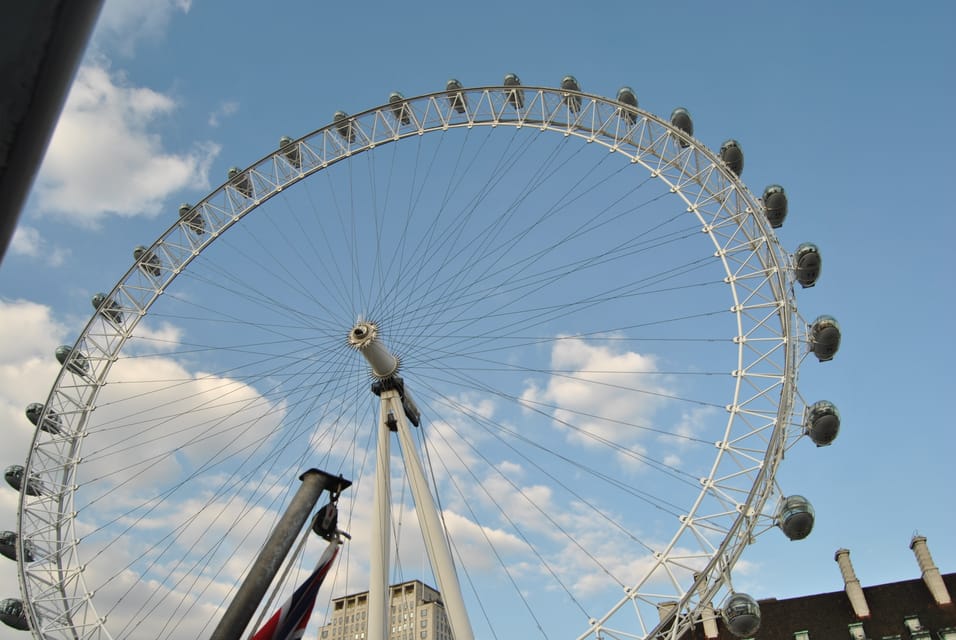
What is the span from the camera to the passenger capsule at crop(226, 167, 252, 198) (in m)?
38.7

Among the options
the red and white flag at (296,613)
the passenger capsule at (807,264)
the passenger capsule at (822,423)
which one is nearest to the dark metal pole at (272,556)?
the red and white flag at (296,613)

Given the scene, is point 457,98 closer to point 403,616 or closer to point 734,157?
point 734,157

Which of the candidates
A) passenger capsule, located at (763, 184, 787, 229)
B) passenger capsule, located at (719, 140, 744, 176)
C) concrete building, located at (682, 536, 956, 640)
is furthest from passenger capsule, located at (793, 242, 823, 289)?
concrete building, located at (682, 536, 956, 640)

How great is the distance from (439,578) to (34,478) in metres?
26.6

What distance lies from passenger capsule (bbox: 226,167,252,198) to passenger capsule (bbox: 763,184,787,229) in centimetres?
2573

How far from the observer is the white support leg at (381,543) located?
73.9 feet

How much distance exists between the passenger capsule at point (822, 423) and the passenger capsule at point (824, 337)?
1978 millimetres

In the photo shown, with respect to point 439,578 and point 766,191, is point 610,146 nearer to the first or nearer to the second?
point 766,191

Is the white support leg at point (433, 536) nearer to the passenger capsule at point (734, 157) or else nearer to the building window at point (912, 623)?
the passenger capsule at point (734, 157)

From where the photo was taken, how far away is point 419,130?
36.0 meters

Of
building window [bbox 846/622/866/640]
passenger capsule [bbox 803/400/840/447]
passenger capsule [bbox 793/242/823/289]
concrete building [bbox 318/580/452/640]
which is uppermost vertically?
concrete building [bbox 318/580/452/640]

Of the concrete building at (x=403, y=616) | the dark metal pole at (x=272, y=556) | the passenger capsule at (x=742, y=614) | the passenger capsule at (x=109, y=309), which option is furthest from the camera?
the concrete building at (x=403, y=616)

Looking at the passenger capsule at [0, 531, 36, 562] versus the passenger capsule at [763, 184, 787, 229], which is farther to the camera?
the passenger capsule at [0, 531, 36, 562]

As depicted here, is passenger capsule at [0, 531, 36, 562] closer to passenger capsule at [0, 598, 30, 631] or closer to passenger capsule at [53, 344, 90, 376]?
passenger capsule at [0, 598, 30, 631]
